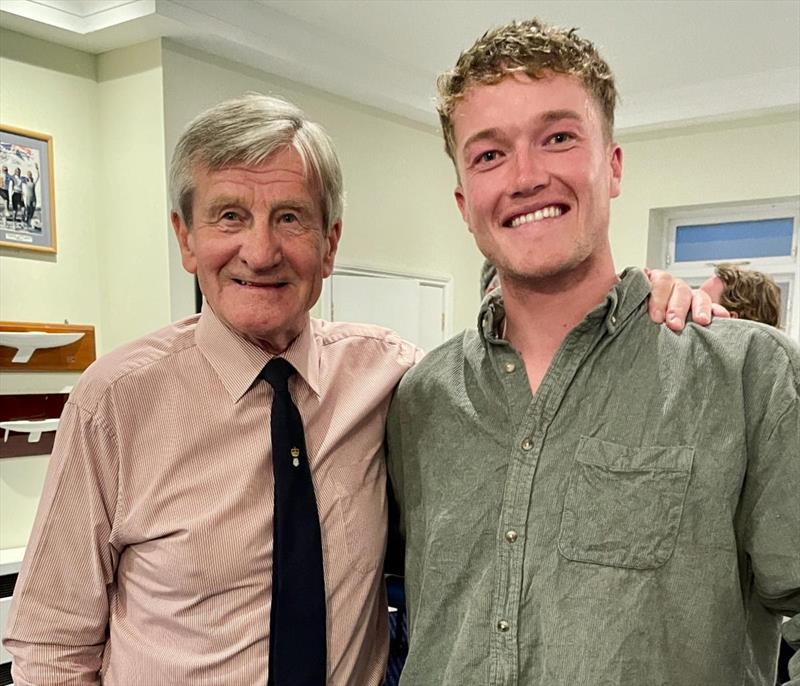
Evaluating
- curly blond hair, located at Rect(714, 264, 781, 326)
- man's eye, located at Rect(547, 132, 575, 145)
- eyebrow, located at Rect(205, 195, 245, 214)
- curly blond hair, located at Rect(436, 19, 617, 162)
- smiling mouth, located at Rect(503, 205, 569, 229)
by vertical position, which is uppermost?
curly blond hair, located at Rect(436, 19, 617, 162)

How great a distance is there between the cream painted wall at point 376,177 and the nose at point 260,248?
1997mm

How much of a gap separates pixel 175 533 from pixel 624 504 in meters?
0.67

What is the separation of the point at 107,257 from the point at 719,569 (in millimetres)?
2912

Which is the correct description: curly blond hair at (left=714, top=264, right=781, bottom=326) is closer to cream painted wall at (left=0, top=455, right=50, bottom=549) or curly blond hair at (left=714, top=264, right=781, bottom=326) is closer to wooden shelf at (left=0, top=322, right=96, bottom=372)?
wooden shelf at (left=0, top=322, right=96, bottom=372)

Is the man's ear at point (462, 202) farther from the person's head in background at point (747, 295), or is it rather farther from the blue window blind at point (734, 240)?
the blue window blind at point (734, 240)

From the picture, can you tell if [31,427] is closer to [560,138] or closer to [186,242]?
[186,242]

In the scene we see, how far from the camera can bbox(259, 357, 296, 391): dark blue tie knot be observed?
47.0 inches

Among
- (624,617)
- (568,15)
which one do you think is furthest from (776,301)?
(624,617)

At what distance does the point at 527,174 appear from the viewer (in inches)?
41.5

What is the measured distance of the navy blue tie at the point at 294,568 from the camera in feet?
3.50

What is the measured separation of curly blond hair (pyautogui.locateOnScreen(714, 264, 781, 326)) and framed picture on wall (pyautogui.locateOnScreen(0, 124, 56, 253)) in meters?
2.77

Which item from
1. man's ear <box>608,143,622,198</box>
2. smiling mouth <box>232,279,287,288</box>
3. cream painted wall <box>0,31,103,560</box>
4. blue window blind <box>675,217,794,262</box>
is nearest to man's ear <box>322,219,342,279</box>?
smiling mouth <box>232,279,287,288</box>

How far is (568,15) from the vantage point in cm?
332

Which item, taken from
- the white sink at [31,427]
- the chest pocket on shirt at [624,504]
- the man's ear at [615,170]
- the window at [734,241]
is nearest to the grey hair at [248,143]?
the man's ear at [615,170]
